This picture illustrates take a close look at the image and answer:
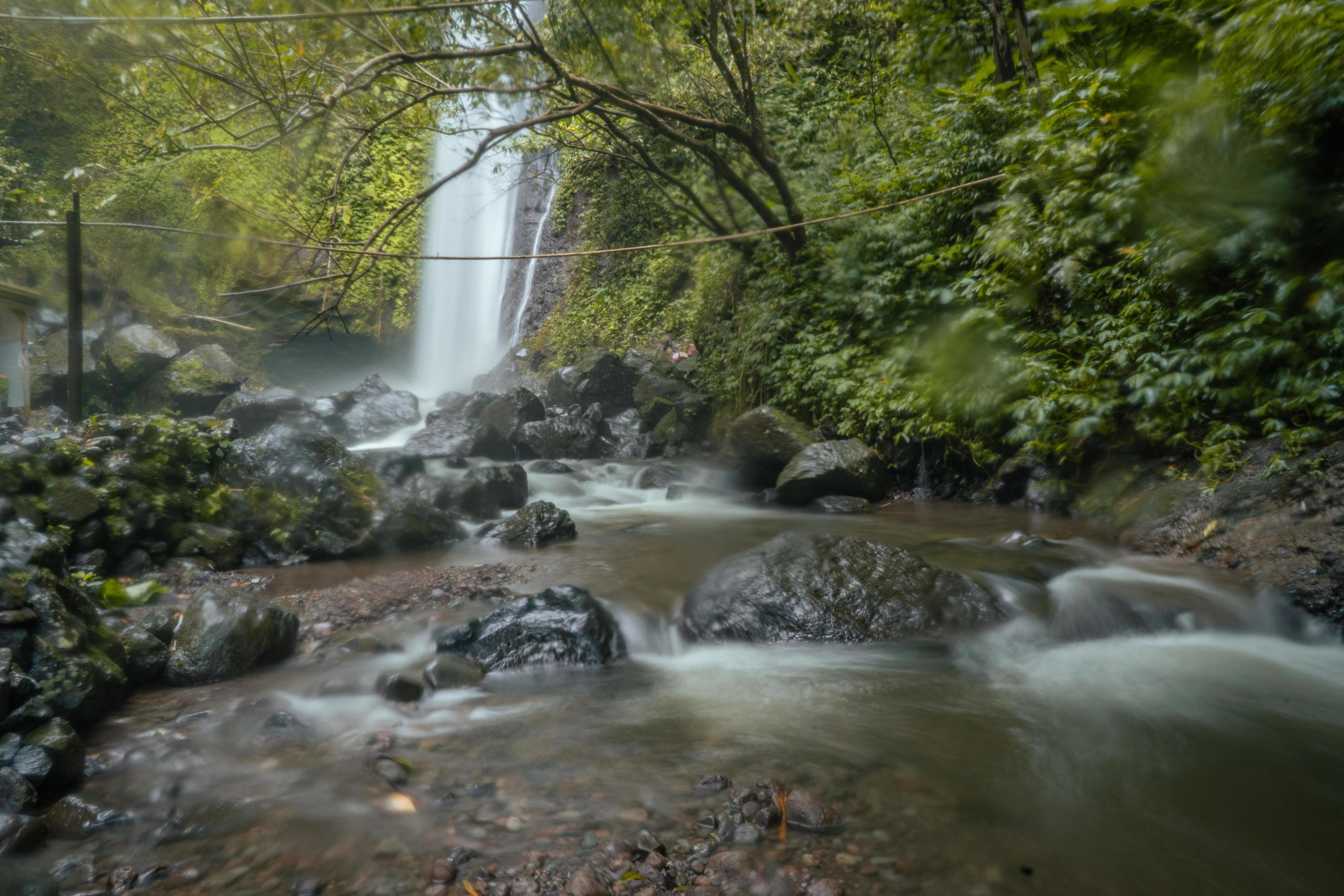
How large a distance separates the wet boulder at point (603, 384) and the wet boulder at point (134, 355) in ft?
→ 26.4

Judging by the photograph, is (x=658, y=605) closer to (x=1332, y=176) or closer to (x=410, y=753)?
(x=410, y=753)

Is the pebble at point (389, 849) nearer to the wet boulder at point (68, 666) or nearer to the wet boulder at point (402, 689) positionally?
the wet boulder at point (402, 689)

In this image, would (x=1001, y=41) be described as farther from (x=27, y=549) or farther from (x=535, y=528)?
(x=27, y=549)

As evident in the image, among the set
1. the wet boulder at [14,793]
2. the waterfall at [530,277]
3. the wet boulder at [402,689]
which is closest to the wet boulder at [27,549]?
the wet boulder at [14,793]

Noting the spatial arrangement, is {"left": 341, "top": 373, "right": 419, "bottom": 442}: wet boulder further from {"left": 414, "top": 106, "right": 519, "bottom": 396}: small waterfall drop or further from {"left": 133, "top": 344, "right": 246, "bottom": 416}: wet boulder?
{"left": 414, "top": 106, "right": 519, "bottom": 396}: small waterfall drop

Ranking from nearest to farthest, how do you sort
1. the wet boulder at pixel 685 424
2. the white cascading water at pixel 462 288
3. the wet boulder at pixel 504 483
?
1. the wet boulder at pixel 504 483
2. the wet boulder at pixel 685 424
3. the white cascading water at pixel 462 288

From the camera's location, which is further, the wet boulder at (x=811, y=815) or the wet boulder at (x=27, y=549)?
the wet boulder at (x=27, y=549)

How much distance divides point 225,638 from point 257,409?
29.5 ft

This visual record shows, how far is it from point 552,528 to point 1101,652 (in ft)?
15.1

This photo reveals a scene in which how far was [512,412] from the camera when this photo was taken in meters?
11.6

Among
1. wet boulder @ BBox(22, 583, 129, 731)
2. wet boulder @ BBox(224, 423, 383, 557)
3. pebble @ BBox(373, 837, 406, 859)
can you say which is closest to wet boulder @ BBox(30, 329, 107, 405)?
wet boulder @ BBox(224, 423, 383, 557)

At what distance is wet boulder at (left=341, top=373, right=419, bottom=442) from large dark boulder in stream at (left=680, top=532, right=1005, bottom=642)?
32.9 feet

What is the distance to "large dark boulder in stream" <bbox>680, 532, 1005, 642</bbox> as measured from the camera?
12.9 feet

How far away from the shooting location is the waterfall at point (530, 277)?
17.6 m
